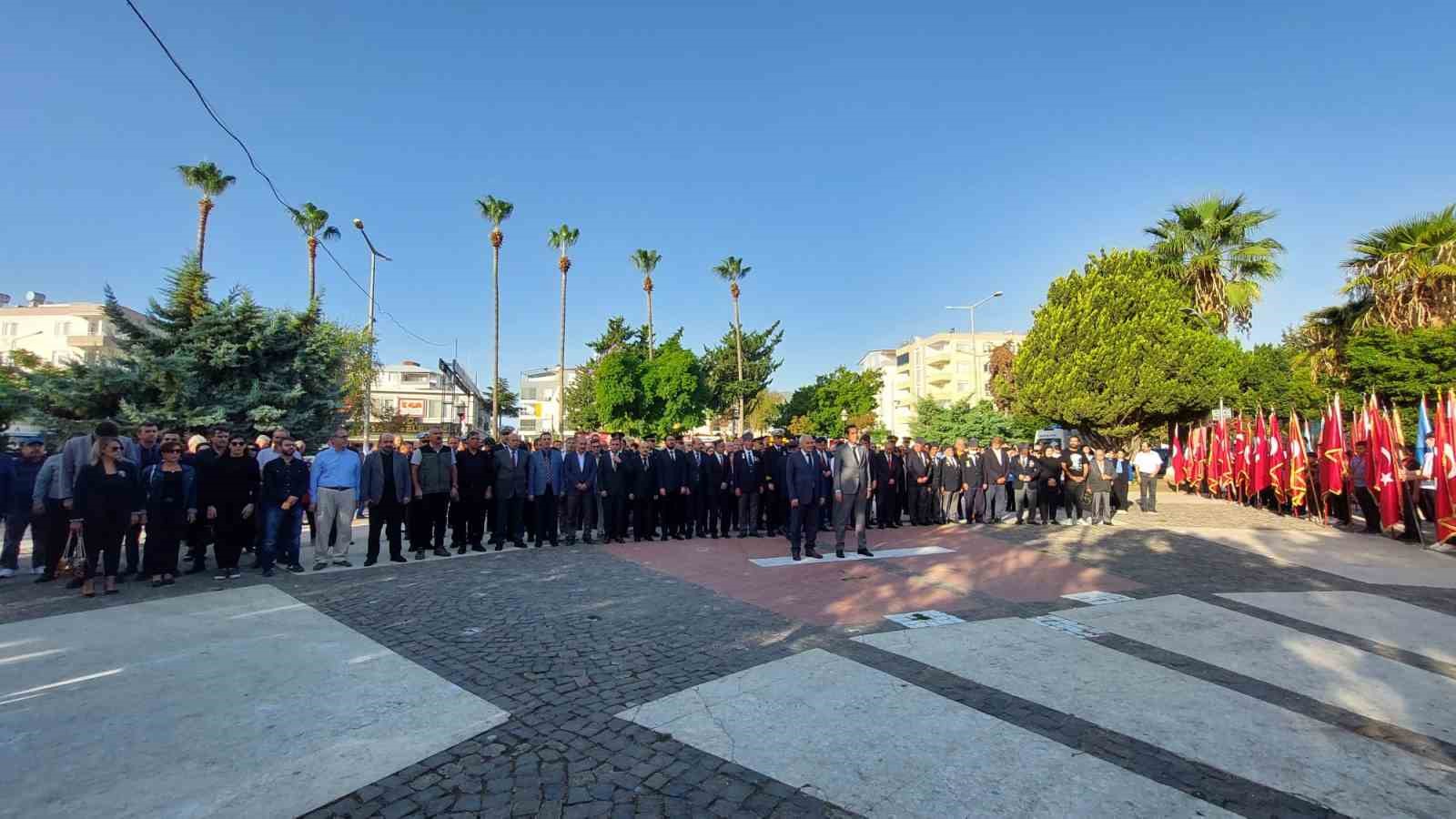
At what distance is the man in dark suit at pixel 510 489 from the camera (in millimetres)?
10984

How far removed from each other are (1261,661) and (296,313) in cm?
1952

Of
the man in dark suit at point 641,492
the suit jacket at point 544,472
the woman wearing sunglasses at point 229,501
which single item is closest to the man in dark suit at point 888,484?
the man in dark suit at point 641,492

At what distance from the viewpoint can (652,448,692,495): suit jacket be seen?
12.3m

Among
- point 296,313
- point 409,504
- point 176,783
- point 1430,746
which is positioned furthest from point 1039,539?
point 296,313

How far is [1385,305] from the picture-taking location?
23.2 meters

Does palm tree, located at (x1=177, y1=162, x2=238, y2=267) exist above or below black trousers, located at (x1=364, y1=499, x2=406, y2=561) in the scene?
above

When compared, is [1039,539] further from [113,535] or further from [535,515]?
[113,535]

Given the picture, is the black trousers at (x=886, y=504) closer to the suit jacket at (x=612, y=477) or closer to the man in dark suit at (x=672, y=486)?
the man in dark suit at (x=672, y=486)

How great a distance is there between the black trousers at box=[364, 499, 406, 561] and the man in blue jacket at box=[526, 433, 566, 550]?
6.88 feet

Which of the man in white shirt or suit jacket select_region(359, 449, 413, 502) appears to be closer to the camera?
suit jacket select_region(359, 449, 413, 502)

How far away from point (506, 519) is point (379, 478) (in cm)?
229

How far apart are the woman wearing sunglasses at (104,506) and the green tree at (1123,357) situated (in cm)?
2902

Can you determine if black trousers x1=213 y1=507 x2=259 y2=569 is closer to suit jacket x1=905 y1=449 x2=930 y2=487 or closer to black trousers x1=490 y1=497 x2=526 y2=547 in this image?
black trousers x1=490 y1=497 x2=526 y2=547

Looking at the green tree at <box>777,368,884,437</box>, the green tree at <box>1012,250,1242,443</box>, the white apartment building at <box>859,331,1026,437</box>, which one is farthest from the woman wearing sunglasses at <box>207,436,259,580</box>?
the white apartment building at <box>859,331,1026,437</box>
